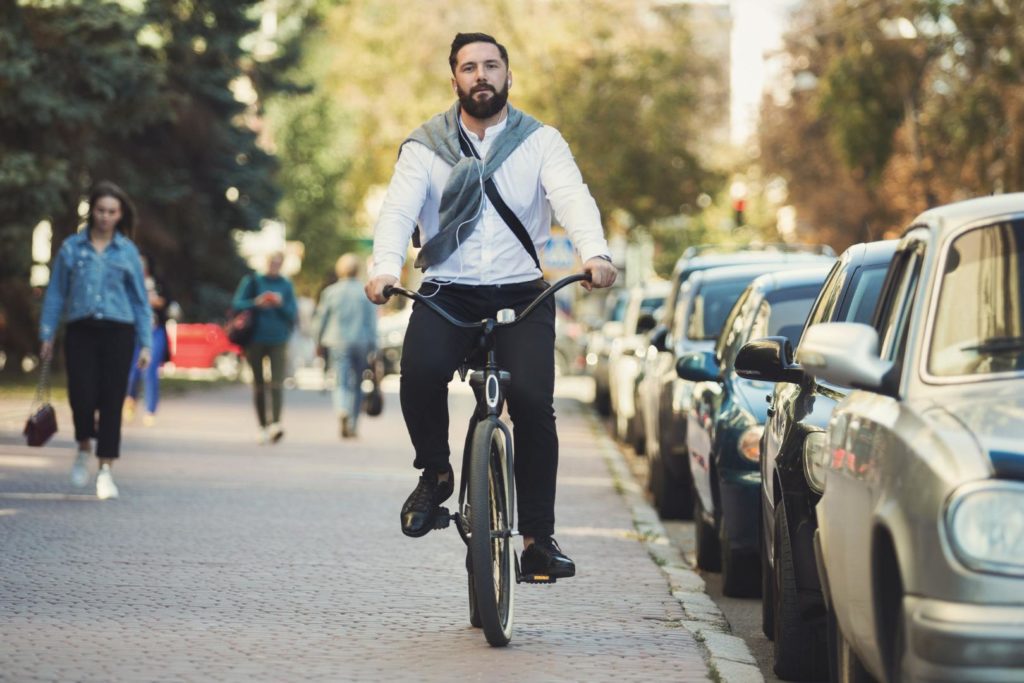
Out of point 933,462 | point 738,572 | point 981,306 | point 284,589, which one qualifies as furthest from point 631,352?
point 933,462

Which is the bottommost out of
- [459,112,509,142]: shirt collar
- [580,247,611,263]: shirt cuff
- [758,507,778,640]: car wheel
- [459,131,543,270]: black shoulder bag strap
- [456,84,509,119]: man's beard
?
[758,507,778,640]: car wheel

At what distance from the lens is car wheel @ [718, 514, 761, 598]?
9.67m

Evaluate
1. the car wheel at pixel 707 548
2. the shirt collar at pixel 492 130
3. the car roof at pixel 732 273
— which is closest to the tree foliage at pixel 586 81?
the car roof at pixel 732 273

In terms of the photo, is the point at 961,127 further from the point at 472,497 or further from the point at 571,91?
the point at 472,497

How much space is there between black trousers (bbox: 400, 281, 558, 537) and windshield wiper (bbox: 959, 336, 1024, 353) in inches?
96.8

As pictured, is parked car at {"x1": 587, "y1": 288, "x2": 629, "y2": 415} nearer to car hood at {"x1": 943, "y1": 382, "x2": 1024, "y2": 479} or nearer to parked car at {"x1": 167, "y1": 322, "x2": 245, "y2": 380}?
parked car at {"x1": 167, "y1": 322, "x2": 245, "y2": 380}

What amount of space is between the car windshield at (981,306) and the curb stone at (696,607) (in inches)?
81.9

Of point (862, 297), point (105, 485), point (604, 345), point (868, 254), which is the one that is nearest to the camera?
point (862, 297)

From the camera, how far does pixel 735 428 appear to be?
32.7 ft

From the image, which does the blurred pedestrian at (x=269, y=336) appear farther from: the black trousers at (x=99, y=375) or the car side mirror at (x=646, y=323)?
the black trousers at (x=99, y=375)

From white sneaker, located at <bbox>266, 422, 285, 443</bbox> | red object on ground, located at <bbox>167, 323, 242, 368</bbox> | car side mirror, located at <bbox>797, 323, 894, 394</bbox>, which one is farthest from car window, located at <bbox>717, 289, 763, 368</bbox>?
red object on ground, located at <bbox>167, 323, 242, 368</bbox>

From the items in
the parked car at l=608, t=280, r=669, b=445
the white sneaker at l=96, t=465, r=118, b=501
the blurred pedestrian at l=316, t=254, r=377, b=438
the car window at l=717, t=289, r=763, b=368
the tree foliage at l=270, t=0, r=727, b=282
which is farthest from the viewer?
the tree foliage at l=270, t=0, r=727, b=282

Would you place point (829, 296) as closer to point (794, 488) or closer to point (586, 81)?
point (794, 488)

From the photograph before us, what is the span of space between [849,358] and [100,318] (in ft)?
27.3
